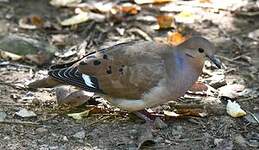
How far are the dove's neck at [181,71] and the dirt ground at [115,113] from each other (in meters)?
0.30

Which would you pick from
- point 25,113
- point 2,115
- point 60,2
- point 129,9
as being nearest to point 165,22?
point 129,9

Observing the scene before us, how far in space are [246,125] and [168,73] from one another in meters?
0.65

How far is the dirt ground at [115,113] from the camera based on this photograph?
4.04 meters

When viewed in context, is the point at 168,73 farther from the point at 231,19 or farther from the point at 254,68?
the point at 231,19

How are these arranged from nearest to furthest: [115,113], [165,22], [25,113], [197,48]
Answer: [197,48], [25,113], [115,113], [165,22]

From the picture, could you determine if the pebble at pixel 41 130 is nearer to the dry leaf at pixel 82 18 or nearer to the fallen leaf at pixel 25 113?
the fallen leaf at pixel 25 113

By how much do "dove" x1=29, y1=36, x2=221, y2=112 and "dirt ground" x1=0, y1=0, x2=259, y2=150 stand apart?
0.72ft

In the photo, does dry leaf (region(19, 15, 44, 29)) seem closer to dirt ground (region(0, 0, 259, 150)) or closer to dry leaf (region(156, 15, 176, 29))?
dirt ground (region(0, 0, 259, 150))

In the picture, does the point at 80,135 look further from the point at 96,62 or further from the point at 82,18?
the point at 82,18

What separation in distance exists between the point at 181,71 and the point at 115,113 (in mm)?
586

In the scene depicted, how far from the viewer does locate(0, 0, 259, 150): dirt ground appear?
4.04 m

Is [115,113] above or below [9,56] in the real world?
below

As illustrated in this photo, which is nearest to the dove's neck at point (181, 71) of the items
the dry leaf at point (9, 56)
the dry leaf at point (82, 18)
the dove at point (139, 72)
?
the dove at point (139, 72)

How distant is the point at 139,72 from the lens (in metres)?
4.09
